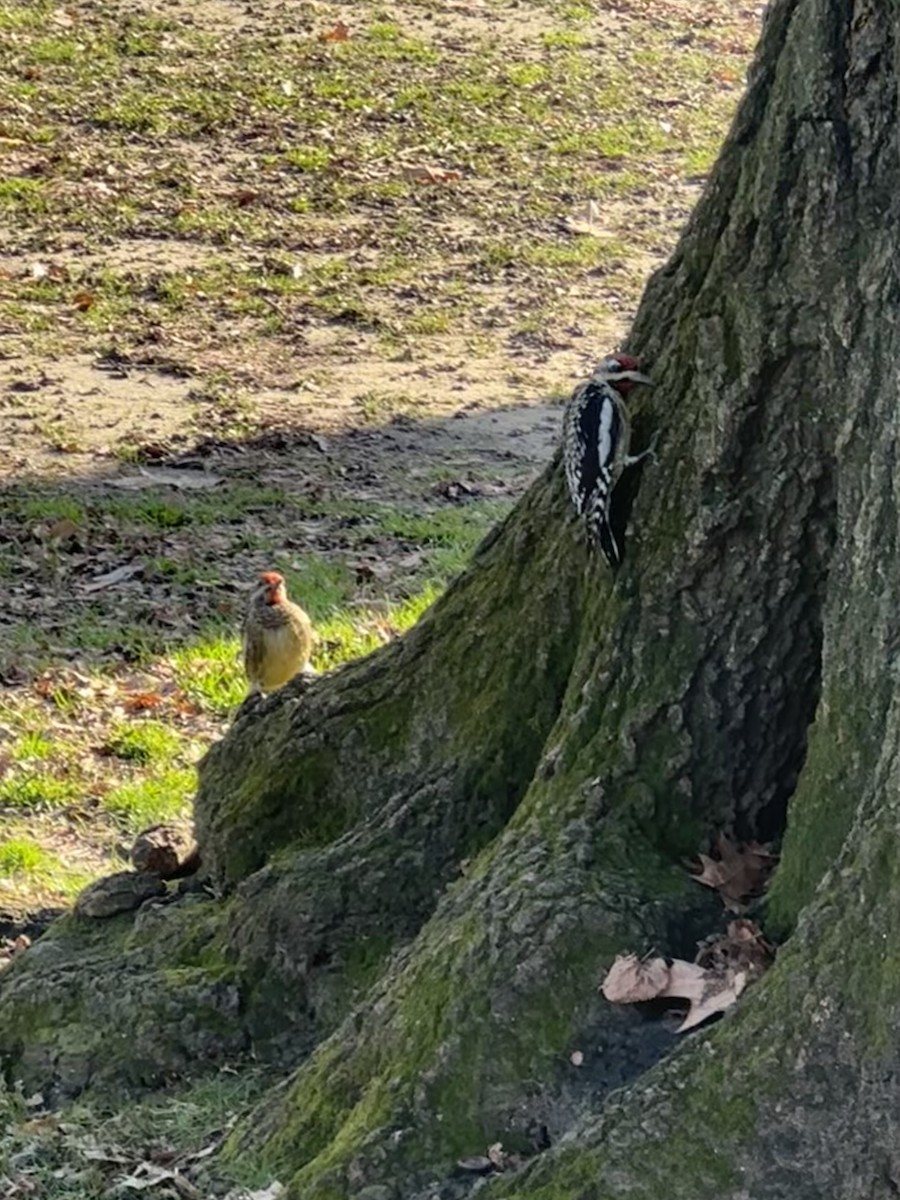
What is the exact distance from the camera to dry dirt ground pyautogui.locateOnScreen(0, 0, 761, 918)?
31.1 feet

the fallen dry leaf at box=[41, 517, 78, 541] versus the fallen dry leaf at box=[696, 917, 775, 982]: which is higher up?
the fallen dry leaf at box=[696, 917, 775, 982]

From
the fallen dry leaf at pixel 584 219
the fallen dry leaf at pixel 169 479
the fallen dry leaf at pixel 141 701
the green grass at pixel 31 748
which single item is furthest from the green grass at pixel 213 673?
the fallen dry leaf at pixel 584 219

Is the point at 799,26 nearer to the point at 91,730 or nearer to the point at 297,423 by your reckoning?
the point at 91,730

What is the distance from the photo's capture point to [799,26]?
184 inches

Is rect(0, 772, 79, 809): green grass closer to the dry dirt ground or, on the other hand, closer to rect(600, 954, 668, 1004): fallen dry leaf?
the dry dirt ground

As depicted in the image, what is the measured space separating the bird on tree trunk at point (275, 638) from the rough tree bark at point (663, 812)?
2542 millimetres

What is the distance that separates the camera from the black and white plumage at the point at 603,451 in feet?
16.5

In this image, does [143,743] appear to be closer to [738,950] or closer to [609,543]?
[609,543]

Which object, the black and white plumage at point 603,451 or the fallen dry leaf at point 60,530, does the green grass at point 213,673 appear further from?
the black and white plumage at point 603,451

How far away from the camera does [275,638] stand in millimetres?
8367

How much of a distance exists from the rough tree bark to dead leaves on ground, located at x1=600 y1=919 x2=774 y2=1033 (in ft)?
0.17

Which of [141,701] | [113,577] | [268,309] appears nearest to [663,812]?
[141,701]

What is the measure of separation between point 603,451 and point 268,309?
9.79m

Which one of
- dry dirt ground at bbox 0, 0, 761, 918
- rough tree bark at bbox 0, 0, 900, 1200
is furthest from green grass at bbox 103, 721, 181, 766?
rough tree bark at bbox 0, 0, 900, 1200
